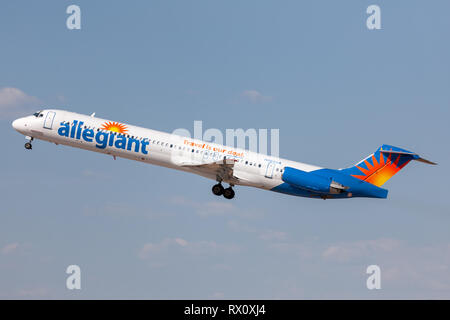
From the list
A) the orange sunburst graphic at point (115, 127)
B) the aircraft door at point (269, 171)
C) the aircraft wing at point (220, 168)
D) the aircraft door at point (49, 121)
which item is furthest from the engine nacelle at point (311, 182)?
the aircraft door at point (49, 121)

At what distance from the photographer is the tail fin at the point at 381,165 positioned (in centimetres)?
3981

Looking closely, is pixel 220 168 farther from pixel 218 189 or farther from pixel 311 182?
pixel 311 182

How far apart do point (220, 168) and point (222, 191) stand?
2308 mm

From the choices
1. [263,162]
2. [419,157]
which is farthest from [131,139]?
[419,157]

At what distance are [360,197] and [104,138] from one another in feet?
59.3

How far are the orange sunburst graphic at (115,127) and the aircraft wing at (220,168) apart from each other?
16.2ft

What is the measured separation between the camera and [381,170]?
1581 inches

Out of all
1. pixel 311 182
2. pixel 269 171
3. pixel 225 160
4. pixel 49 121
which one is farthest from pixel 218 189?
pixel 49 121

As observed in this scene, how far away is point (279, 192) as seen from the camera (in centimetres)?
4144

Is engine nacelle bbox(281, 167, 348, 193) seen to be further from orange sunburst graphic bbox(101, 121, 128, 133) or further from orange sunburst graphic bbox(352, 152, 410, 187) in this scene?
orange sunburst graphic bbox(101, 121, 128, 133)

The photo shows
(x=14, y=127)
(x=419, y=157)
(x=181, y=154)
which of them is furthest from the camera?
(x=14, y=127)

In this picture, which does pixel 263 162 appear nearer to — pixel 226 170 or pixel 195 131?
pixel 226 170

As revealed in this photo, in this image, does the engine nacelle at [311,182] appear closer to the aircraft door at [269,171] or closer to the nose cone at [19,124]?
the aircraft door at [269,171]

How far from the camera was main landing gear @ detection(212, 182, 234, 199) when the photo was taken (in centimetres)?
4219
